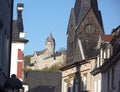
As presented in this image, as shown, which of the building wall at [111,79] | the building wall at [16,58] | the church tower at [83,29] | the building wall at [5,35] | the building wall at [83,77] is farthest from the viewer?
the church tower at [83,29]

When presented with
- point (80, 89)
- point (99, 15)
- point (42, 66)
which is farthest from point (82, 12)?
point (42, 66)

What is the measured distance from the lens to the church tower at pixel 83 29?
268 feet

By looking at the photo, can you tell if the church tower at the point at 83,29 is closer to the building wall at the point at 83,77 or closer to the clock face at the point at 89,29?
the clock face at the point at 89,29

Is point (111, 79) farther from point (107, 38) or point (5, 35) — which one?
point (5, 35)

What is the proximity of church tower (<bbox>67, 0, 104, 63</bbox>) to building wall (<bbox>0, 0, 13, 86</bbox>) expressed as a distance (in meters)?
56.4

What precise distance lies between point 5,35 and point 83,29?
6381 centimetres

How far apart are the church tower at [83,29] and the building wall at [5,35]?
56.4 meters

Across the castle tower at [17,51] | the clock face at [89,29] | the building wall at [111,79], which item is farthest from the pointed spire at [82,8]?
the building wall at [111,79]

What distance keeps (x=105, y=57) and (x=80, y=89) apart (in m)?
12.7

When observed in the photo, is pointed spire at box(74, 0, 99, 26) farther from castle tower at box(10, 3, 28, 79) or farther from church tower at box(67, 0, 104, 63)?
castle tower at box(10, 3, 28, 79)

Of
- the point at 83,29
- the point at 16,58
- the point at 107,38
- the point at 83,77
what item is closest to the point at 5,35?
the point at 16,58

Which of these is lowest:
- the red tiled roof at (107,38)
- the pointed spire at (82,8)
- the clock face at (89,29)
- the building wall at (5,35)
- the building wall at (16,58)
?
the building wall at (5,35)

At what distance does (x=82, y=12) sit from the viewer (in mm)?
87375

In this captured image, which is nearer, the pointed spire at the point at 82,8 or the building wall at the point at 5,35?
the building wall at the point at 5,35
